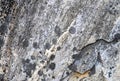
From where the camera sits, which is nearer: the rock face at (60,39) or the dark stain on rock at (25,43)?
the rock face at (60,39)

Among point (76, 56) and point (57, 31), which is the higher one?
point (57, 31)

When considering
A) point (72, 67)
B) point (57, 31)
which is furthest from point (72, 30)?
point (72, 67)

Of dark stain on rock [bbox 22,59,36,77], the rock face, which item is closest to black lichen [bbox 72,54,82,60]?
the rock face

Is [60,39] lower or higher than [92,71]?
higher

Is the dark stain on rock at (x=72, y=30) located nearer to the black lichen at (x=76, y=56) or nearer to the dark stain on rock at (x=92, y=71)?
the black lichen at (x=76, y=56)

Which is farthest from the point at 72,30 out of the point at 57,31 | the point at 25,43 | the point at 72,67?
the point at 25,43

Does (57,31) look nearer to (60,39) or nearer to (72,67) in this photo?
(60,39)

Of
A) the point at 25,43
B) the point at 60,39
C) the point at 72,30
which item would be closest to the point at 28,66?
the point at 25,43

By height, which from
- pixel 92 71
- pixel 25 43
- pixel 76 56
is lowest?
pixel 92 71

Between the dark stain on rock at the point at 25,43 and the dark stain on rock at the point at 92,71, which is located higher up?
the dark stain on rock at the point at 25,43

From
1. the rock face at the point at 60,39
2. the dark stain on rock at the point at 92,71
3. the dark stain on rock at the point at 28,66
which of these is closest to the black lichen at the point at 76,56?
the rock face at the point at 60,39

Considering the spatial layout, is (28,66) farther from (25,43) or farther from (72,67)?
(72,67)
